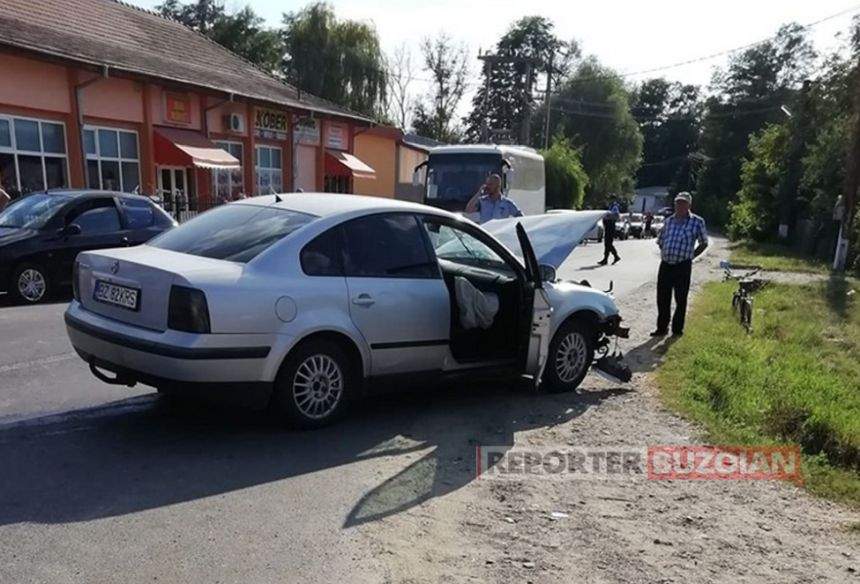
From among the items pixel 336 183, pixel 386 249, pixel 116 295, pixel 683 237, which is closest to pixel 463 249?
pixel 386 249

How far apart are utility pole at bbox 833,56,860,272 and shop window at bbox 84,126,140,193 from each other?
19921 millimetres

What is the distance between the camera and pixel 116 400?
5.52 m

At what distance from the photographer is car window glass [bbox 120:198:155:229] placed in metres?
11.0

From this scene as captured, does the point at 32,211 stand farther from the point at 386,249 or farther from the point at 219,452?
the point at 219,452

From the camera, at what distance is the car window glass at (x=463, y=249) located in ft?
19.6

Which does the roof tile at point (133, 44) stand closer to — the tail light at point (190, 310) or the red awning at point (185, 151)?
the red awning at point (185, 151)

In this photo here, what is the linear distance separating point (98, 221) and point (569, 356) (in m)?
7.75

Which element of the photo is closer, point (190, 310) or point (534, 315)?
point (190, 310)

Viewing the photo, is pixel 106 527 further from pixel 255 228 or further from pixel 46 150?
pixel 46 150

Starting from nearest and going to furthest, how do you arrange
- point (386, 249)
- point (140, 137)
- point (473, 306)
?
point (386, 249), point (473, 306), point (140, 137)

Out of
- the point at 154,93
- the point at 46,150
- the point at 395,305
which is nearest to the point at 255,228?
the point at 395,305

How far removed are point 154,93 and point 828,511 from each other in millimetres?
19831

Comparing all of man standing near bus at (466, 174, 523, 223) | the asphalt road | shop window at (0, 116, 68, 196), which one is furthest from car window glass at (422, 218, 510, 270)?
shop window at (0, 116, 68, 196)

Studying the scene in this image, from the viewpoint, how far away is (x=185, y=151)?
1988cm
